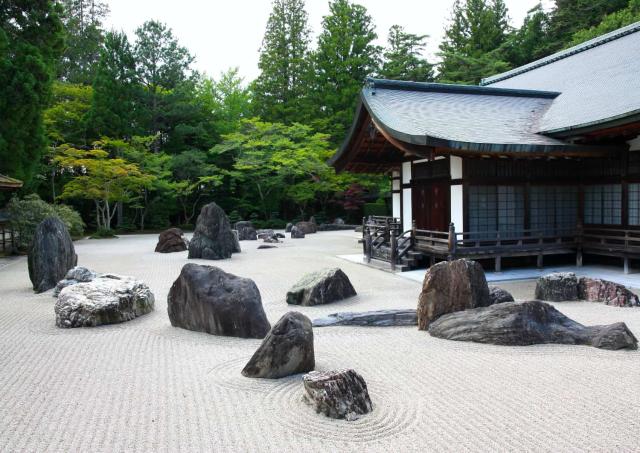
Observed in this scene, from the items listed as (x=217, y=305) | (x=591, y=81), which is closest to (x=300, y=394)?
(x=217, y=305)

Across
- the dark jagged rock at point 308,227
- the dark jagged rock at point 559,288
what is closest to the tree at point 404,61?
the dark jagged rock at point 308,227

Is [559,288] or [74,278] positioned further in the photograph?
[74,278]

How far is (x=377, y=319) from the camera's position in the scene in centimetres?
685

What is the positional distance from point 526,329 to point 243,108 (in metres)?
32.7

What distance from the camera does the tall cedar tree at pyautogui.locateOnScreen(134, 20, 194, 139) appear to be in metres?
30.5

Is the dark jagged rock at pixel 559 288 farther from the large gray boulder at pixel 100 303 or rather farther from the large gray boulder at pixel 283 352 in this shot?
the large gray boulder at pixel 100 303

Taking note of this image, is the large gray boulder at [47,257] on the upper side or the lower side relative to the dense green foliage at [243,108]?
lower

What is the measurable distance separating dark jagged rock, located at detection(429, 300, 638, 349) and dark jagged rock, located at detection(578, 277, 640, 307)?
242cm

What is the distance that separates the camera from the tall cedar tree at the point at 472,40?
1231 inches

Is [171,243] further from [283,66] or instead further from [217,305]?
[283,66]

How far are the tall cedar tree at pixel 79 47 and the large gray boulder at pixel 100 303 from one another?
2873 cm

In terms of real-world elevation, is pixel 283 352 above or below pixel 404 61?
below

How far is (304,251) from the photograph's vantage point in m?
16.8

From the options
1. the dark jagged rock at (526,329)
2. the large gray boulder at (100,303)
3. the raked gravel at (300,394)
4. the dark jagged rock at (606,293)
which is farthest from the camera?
the dark jagged rock at (606,293)
